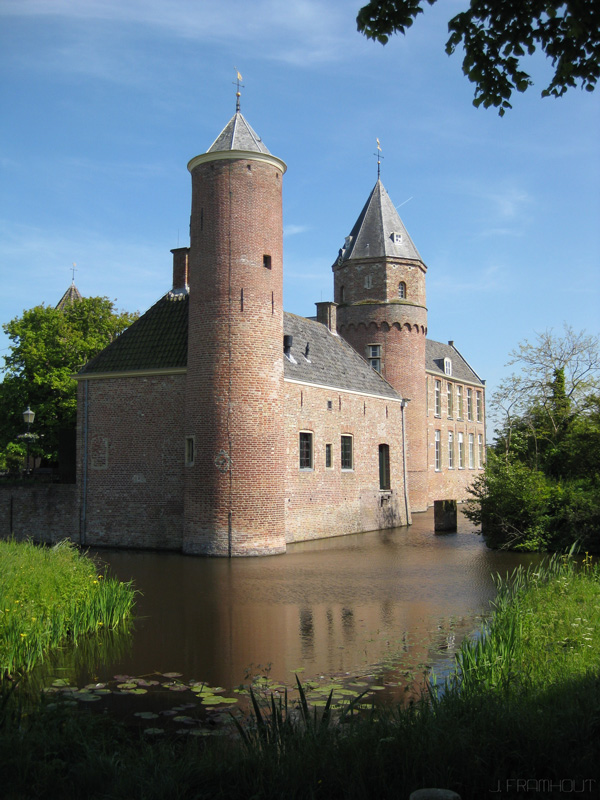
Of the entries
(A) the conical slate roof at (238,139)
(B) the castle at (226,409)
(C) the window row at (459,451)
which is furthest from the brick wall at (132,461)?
(C) the window row at (459,451)

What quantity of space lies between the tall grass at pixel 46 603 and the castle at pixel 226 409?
7.13 metres

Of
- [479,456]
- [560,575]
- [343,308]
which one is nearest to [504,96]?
[560,575]

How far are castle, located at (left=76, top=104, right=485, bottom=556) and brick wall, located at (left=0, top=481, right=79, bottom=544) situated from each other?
49cm

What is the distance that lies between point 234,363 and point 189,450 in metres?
2.50

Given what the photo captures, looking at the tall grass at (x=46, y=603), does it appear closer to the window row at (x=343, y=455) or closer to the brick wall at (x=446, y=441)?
the window row at (x=343, y=455)

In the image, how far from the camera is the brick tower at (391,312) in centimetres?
3045

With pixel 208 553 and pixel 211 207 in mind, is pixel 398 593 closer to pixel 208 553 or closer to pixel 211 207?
pixel 208 553

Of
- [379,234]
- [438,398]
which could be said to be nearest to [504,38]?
[379,234]

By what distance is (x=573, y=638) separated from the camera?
736cm

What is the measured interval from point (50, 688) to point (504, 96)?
6925 mm

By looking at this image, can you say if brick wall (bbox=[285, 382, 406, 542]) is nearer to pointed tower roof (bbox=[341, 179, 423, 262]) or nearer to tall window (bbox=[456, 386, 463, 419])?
pointed tower roof (bbox=[341, 179, 423, 262])

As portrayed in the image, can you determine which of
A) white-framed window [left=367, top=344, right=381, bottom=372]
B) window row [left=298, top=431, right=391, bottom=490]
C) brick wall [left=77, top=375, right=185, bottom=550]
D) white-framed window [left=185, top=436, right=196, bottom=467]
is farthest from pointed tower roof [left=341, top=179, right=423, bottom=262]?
white-framed window [left=185, top=436, right=196, bottom=467]

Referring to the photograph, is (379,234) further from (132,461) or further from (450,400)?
(132,461)

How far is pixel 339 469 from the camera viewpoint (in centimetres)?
2322
